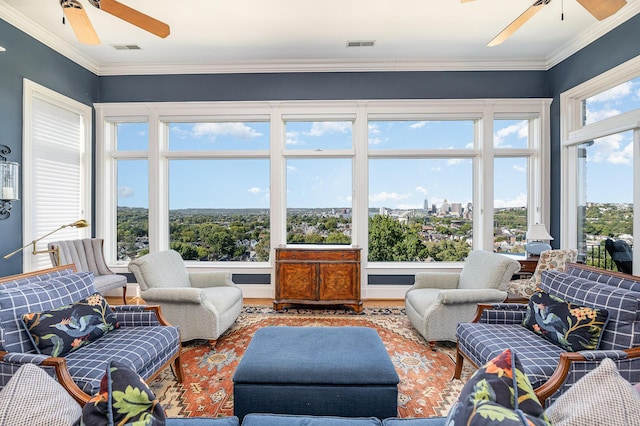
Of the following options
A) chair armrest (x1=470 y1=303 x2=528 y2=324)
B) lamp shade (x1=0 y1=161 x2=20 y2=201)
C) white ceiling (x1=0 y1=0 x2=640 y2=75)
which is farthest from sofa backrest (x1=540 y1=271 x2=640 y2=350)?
lamp shade (x1=0 y1=161 x2=20 y2=201)

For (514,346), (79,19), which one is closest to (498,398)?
(514,346)

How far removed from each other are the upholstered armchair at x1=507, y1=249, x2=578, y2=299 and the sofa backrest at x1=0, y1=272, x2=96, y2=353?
14.1 ft

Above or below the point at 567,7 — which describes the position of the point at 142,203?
below

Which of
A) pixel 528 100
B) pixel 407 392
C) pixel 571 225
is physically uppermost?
pixel 528 100

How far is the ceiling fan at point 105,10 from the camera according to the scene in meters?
2.24

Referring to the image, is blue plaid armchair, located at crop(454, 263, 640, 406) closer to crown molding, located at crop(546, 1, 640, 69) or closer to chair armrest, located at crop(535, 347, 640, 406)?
chair armrest, located at crop(535, 347, 640, 406)

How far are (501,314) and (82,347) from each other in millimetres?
2891

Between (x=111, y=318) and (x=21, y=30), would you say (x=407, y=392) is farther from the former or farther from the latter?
(x=21, y=30)

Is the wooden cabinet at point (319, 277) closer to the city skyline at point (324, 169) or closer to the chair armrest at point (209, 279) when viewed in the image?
the chair armrest at point (209, 279)

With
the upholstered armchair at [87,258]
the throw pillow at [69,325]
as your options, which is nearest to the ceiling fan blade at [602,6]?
the throw pillow at [69,325]

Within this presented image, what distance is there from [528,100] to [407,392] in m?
4.30

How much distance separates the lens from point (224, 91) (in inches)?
177

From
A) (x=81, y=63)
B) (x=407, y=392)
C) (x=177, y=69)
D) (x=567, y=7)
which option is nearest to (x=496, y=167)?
(x=567, y=7)

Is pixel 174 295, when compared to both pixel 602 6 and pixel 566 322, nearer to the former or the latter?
pixel 566 322
